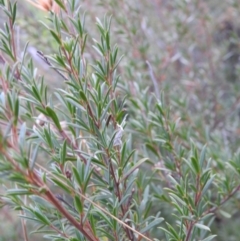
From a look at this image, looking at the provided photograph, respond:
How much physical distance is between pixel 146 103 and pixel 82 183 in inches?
16.4

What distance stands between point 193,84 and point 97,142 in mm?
994

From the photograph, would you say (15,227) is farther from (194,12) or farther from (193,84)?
(194,12)

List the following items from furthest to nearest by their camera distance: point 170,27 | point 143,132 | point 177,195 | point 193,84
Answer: point 170,27
point 193,84
point 143,132
point 177,195

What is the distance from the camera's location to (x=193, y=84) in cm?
153

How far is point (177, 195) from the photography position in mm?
666

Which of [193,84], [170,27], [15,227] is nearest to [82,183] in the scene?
[15,227]

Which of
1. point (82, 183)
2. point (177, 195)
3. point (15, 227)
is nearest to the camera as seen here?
point (82, 183)

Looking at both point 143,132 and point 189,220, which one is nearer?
point 189,220

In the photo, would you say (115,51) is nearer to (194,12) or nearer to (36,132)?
(36,132)

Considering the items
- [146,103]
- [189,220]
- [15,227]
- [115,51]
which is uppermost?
[115,51]

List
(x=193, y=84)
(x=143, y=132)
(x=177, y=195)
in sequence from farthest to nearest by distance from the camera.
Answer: (x=193, y=84)
(x=143, y=132)
(x=177, y=195)

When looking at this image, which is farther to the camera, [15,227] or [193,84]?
[193,84]

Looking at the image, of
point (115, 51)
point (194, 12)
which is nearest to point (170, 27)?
point (194, 12)

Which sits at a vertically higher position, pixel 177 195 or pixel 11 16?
pixel 11 16
